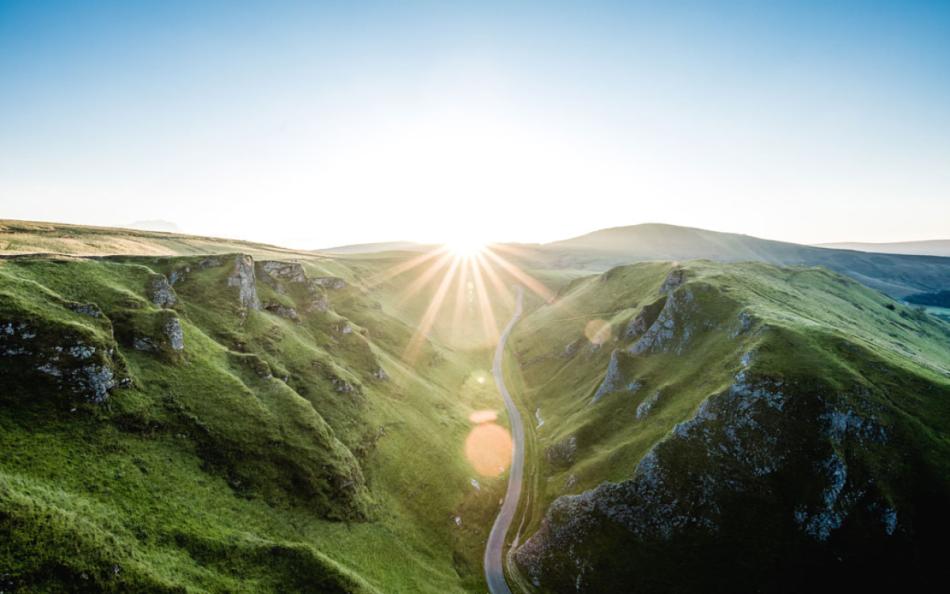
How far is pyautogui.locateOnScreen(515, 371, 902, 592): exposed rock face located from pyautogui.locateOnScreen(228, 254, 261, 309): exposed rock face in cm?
7266

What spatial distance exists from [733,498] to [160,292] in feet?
320

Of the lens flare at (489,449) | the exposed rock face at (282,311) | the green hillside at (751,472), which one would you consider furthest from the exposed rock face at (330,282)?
the green hillside at (751,472)

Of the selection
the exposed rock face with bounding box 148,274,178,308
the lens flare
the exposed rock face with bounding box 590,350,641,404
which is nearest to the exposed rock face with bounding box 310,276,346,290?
the exposed rock face with bounding box 148,274,178,308

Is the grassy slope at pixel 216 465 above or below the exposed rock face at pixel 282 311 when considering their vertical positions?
below

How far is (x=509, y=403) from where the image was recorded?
114812mm

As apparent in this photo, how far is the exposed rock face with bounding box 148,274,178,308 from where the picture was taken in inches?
2616

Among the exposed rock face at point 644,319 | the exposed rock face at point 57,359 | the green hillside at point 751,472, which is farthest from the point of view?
the exposed rock face at point 644,319

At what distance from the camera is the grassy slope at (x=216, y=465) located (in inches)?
1368

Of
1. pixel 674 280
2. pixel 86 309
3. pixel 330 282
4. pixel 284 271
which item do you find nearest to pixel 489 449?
pixel 284 271

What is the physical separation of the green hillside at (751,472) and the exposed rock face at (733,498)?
0.52 ft

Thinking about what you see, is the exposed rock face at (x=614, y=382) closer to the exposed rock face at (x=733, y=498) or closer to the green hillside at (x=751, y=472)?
the green hillside at (x=751, y=472)

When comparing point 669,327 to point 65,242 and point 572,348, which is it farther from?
point 65,242

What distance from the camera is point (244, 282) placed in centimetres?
8344

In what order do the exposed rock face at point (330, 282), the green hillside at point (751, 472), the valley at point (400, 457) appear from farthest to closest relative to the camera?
the exposed rock face at point (330, 282) < the green hillside at point (751, 472) < the valley at point (400, 457)
